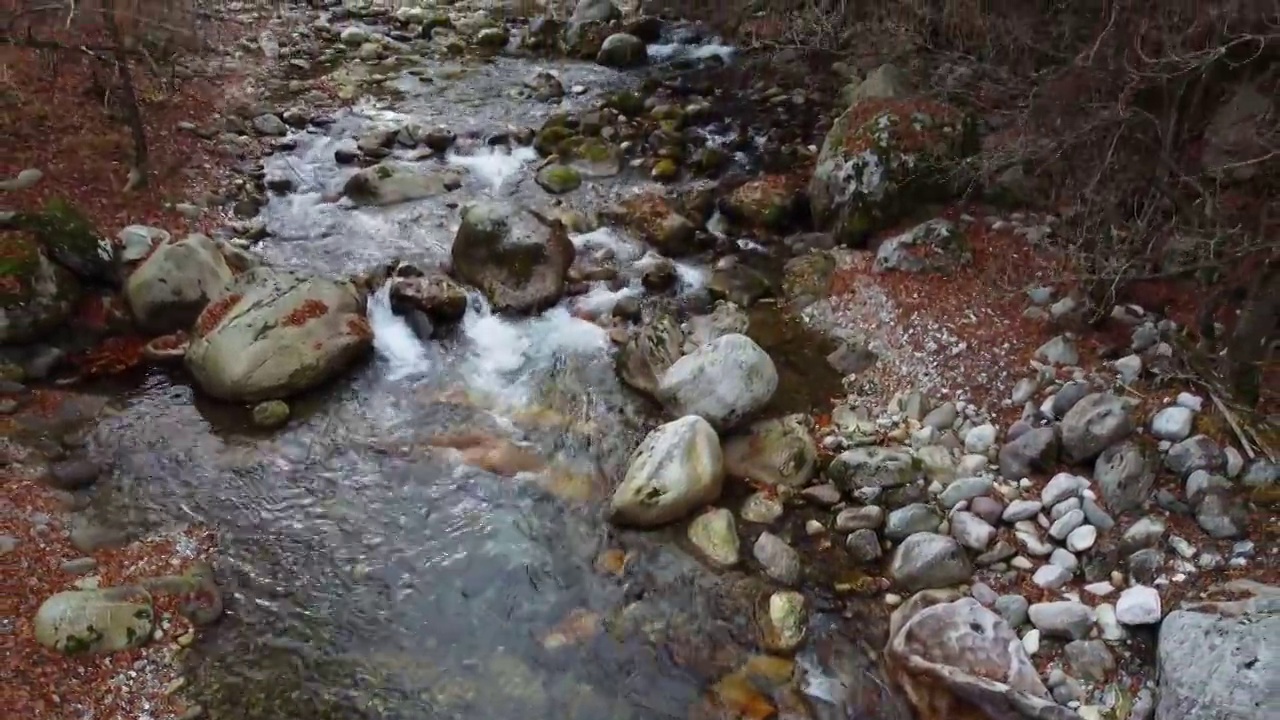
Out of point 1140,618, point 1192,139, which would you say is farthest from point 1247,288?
point 1140,618

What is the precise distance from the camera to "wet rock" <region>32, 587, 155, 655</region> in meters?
5.85

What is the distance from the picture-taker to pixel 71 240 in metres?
9.30

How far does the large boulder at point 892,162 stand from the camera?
1043cm

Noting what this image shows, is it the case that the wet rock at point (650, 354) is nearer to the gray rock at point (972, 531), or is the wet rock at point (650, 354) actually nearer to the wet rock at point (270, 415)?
the gray rock at point (972, 531)

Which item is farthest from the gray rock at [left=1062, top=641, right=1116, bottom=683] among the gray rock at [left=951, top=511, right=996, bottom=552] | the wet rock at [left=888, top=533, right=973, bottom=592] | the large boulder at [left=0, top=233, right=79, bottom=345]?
the large boulder at [left=0, top=233, right=79, bottom=345]

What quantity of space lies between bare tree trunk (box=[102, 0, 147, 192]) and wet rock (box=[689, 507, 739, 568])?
823 cm

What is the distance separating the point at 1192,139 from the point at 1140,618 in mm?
4048

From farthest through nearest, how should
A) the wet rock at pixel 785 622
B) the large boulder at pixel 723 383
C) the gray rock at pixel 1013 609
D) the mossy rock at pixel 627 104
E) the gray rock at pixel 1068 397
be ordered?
the mossy rock at pixel 627 104, the large boulder at pixel 723 383, the gray rock at pixel 1068 397, the wet rock at pixel 785 622, the gray rock at pixel 1013 609

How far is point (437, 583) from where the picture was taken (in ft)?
23.0

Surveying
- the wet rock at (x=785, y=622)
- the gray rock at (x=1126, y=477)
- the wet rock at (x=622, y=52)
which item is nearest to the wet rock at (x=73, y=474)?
the wet rock at (x=785, y=622)

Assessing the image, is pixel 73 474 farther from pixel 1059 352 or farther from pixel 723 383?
pixel 1059 352

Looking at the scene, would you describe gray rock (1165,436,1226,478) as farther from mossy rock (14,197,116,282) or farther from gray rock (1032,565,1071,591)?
mossy rock (14,197,116,282)

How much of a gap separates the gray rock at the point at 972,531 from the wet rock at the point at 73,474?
704cm

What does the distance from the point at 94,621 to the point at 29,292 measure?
13.9 feet
